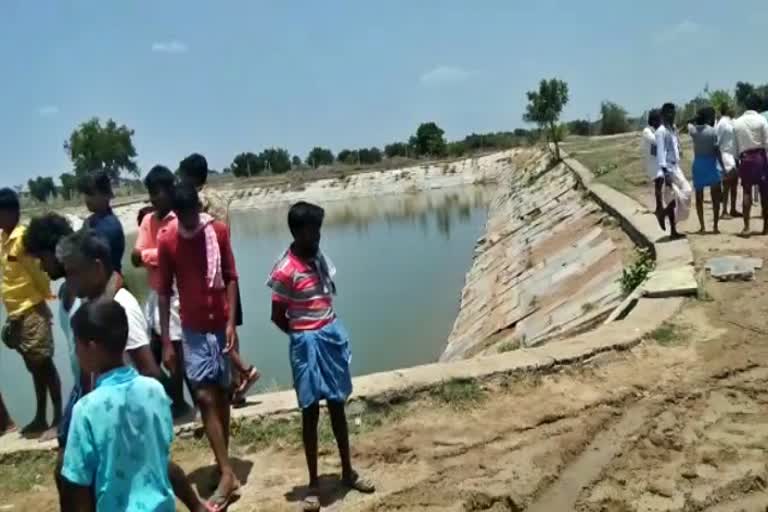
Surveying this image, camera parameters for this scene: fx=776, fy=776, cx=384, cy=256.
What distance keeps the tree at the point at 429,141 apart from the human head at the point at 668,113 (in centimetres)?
5646

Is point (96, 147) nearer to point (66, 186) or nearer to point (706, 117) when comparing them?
point (66, 186)

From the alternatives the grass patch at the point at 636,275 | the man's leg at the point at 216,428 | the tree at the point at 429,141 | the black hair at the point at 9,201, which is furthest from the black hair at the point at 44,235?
the tree at the point at 429,141

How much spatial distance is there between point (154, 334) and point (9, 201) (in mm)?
1242

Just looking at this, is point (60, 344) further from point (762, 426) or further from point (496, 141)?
point (496, 141)

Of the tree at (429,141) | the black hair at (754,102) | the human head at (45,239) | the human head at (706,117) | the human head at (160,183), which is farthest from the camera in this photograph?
the tree at (429,141)

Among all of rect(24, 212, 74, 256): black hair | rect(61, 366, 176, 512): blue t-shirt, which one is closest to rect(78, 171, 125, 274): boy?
rect(24, 212, 74, 256): black hair

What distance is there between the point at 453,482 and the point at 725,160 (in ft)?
21.5

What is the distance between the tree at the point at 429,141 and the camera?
214 feet

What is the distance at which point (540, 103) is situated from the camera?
30.7 metres

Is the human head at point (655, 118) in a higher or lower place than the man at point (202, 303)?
higher

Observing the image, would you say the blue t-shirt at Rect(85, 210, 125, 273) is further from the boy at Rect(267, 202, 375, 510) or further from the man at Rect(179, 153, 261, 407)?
the boy at Rect(267, 202, 375, 510)

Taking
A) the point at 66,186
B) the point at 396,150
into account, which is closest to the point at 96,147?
the point at 66,186

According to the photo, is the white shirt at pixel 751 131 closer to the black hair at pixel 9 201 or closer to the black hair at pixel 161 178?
the black hair at pixel 161 178

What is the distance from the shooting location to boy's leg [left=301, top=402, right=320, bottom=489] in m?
3.83
